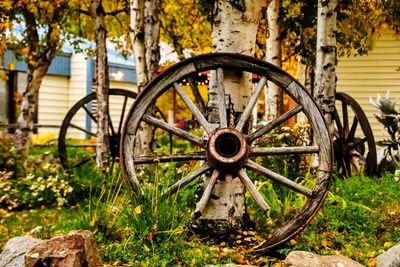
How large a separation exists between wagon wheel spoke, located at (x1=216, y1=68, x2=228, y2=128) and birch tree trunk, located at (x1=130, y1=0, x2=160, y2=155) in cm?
363

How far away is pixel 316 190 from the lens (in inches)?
196

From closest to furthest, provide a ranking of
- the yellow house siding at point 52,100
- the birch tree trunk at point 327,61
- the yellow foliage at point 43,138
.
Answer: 1. the birch tree trunk at point 327,61
2. the yellow foliage at point 43,138
3. the yellow house siding at point 52,100

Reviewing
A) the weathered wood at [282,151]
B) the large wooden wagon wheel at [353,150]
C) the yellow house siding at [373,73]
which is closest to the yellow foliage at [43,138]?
the yellow house siding at [373,73]

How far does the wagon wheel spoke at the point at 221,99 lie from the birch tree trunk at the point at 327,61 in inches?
127

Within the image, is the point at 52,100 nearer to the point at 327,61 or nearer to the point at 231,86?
the point at 327,61

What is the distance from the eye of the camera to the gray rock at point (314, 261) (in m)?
4.32

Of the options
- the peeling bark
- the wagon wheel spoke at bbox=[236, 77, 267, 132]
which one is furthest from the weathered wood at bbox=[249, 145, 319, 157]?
the peeling bark

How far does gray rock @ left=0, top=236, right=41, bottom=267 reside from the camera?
180 inches

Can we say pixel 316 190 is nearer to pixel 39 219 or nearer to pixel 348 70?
pixel 39 219

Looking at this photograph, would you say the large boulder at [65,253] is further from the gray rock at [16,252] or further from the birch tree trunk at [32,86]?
the birch tree trunk at [32,86]

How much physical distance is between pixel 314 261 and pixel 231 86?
73.2 inches

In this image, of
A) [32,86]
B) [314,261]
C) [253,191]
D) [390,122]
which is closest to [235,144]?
[253,191]

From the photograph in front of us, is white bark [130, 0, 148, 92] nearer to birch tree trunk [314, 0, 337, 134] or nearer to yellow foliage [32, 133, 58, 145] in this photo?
birch tree trunk [314, 0, 337, 134]

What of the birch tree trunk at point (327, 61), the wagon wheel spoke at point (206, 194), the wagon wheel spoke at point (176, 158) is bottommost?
the wagon wheel spoke at point (206, 194)
